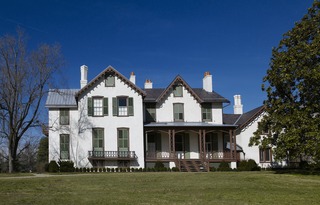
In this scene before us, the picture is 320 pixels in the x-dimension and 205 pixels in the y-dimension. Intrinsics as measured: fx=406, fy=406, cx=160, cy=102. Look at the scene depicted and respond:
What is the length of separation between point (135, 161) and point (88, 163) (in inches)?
166

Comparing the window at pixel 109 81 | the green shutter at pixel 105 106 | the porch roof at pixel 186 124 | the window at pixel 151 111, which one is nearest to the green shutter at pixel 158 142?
the porch roof at pixel 186 124

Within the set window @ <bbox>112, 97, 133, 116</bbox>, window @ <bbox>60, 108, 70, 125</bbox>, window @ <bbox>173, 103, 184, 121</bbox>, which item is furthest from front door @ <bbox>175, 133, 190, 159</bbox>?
window @ <bbox>60, 108, 70, 125</bbox>

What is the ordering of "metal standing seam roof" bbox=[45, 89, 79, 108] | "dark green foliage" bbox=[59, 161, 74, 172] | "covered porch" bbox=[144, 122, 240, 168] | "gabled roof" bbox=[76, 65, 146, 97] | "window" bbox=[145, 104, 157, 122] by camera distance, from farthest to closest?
"window" bbox=[145, 104, 157, 122], "metal standing seam roof" bbox=[45, 89, 79, 108], "covered porch" bbox=[144, 122, 240, 168], "gabled roof" bbox=[76, 65, 146, 97], "dark green foliage" bbox=[59, 161, 74, 172]

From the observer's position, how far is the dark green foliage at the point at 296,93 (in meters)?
25.2

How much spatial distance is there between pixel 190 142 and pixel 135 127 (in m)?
5.80

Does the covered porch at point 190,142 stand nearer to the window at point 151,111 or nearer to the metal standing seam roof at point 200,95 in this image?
the window at point 151,111

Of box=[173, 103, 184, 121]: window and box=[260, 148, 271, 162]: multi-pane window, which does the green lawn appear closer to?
box=[260, 148, 271, 162]: multi-pane window

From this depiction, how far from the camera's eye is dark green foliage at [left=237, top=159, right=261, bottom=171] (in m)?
36.4

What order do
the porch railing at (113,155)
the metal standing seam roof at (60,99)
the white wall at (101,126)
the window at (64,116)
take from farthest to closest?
the metal standing seam roof at (60,99) < the window at (64,116) < the white wall at (101,126) < the porch railing at (113,155)

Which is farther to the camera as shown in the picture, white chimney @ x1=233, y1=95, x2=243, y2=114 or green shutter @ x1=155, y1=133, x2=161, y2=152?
white chimney @ x1=233, y1=95, x2=243, y2=114

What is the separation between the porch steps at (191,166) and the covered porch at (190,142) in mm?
334

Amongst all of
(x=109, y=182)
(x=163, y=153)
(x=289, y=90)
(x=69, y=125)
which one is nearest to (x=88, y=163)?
(x=69, y=125)

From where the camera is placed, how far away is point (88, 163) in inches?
1436

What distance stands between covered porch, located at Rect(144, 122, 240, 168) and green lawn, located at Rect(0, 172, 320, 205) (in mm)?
13079
